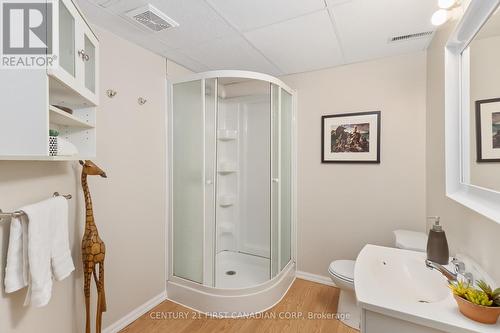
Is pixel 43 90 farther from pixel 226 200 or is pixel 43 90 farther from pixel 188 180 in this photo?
pixel 226 200

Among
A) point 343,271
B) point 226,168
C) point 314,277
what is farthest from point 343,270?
point 226,168

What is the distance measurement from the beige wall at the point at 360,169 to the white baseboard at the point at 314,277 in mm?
53

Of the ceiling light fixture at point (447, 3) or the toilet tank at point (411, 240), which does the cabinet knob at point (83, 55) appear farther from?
the toilet tank at point (411, 240)

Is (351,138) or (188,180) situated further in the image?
(351,138)

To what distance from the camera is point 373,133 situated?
2393mm

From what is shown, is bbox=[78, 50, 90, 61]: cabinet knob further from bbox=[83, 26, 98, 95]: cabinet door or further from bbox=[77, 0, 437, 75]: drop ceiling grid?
bbox=[77, 0, 437, 75]: drop ceiling grid

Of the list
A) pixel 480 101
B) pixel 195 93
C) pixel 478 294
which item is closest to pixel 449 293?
pixel 478 294

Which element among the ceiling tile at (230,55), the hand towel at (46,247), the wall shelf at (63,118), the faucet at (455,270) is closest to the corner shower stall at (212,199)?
the ceiling tile at (230,55)

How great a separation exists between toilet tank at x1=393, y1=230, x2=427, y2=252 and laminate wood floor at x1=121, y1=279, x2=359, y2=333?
31.2 inches

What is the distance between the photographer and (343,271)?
2053 millimetres

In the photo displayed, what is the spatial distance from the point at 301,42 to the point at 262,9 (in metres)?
0.58

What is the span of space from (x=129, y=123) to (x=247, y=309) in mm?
1929

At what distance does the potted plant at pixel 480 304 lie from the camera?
814 millimetres

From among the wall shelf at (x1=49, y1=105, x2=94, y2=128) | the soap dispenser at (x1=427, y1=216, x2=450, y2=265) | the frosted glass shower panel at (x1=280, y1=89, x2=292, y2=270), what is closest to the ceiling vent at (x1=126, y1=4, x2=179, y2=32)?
the wall shelf at (x1=49, y1=105, x2=94, y2=128)
